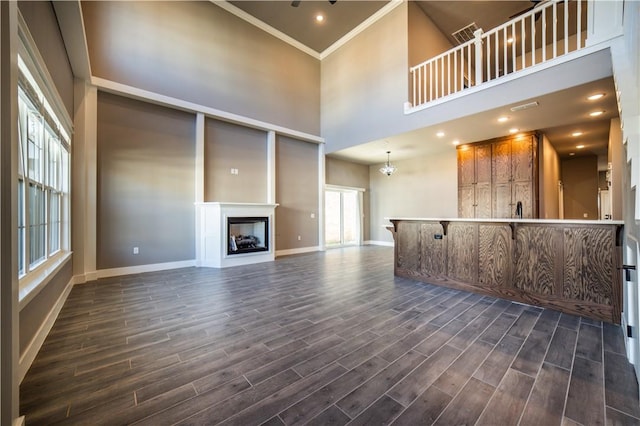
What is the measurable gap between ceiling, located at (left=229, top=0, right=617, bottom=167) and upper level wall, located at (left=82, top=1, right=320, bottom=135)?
69 cm

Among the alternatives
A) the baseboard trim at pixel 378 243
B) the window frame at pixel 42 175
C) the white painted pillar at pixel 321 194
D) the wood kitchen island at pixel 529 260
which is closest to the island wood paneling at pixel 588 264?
the wood kitchen island at pixel 529 260

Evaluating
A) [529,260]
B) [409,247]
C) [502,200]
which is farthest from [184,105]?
[502,200]

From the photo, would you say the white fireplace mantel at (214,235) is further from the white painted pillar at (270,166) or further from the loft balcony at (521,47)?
the loft balcony at (521,47)

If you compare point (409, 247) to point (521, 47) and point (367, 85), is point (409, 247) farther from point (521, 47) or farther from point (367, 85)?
point (521, 47)

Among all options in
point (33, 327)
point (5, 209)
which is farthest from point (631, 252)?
point (33, 327)

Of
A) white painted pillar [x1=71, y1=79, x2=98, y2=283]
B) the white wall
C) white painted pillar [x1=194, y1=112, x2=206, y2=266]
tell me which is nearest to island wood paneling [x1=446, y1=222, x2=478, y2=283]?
the white wall

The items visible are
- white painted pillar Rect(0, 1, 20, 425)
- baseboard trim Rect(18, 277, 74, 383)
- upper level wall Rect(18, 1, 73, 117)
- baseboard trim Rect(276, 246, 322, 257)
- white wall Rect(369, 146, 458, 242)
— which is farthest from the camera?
white wall Rect(369, 146, 458, 242)

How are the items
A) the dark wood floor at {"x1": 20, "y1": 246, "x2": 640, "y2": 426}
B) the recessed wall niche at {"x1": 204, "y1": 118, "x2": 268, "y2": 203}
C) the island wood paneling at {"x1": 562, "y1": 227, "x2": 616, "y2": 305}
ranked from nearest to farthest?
the dark wood floor at {"x1": 20, "y1": 246, "x2": 640, "y2": 426}, the island wood paneling at {"x1": 562, "y1": 227, "x2": 616, "y2": 305}, the recessed wall niche at {"x1": 204, "y1": 118, "x2": 268, "y2": 203}

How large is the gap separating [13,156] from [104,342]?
1768mm

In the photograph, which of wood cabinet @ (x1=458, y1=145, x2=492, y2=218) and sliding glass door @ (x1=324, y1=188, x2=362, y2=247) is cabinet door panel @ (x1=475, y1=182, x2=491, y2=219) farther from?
sliding glass door @ (x1=324, y1=188, x2=362, y2=247)

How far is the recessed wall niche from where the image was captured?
5867mm

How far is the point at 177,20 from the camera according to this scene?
5363 millimetres

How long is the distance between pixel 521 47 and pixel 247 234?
818cm

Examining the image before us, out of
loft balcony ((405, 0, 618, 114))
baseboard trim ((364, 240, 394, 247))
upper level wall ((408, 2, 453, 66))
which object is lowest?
baseboard trim ((364, 240, 394, 247))
